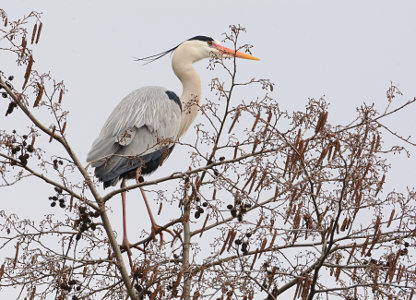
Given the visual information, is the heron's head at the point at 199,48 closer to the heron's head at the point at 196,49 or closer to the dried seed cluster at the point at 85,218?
the heron's head at the point at 196,49

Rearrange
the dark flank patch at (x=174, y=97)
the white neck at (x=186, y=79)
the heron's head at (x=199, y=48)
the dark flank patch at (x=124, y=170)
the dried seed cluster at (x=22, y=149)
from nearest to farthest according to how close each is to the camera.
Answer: the dried seed cluster at (x=22, y=149)
the dark flank patch at (x=124, y=170)
the dark flank patch at (x=174, y=97)
the white neck at (x=186, y=79)
the heron's head at (x=199, y=48)

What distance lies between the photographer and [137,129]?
327 inches

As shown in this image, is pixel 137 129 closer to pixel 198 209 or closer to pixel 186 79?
pixel 186 79

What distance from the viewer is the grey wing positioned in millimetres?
7617

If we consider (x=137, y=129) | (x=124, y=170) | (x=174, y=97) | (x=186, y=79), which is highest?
(x=186, y=79)

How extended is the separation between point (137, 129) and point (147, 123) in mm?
145

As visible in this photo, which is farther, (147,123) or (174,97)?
(174,97)

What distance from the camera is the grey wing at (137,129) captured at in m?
7.62

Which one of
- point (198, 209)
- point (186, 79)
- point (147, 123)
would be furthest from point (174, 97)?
point (198, 209)

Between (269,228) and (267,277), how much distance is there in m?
0.35

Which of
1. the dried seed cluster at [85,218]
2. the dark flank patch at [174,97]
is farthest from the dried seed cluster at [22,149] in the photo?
the dark flank patch at [174,97]

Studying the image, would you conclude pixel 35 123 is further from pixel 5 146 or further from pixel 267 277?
pixel 267 277

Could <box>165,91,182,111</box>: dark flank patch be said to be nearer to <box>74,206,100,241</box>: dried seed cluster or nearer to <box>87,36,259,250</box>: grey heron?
<box>87,36,259,250</box>: grey heron

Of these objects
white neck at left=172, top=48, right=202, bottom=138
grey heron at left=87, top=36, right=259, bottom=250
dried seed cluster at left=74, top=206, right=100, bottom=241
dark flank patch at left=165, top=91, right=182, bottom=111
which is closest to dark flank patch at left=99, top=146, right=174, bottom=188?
grey heron at left=87, top=36, right=259, bottom=250
